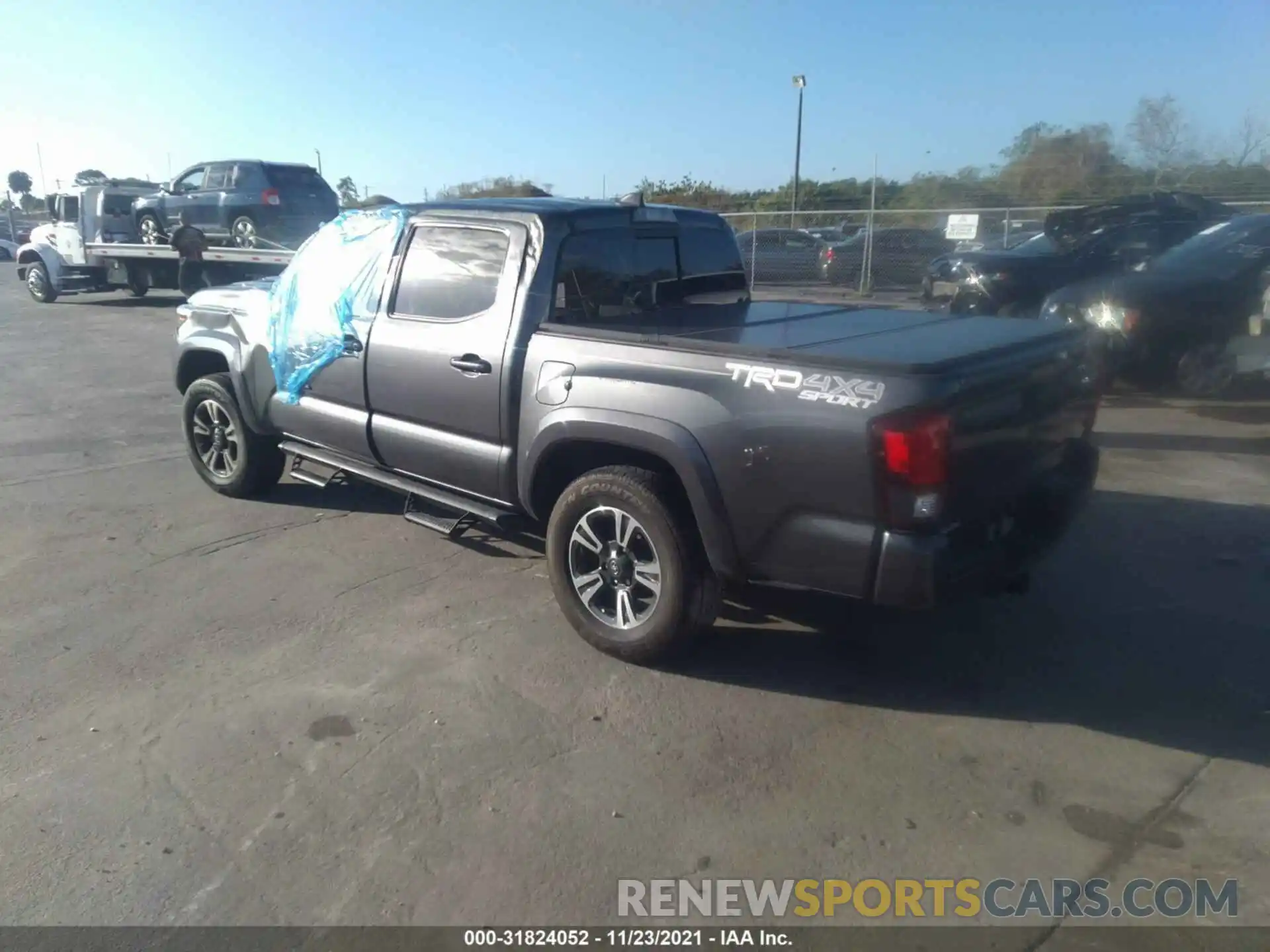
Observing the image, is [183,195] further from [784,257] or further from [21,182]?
[21,182]

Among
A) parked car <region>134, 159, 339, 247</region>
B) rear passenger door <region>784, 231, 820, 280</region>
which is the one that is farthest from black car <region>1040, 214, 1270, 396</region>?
parked car <region>134, 159, 339, 247</region>

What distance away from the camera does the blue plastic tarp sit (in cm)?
545

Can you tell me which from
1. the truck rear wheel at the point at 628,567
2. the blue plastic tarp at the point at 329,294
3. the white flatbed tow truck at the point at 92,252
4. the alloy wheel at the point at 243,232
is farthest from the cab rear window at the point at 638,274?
the white flatbed tow truck at the point at 92,252

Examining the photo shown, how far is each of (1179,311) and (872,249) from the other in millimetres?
10845

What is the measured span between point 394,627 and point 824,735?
2133mm

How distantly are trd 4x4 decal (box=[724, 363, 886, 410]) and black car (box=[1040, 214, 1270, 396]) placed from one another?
731cm

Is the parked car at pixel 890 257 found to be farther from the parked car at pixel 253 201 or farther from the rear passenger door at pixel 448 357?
the rear passenger door at pixel 448 357

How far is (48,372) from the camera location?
12.8 meters

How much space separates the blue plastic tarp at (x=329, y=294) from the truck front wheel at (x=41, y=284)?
1972 cm

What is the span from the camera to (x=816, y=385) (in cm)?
357

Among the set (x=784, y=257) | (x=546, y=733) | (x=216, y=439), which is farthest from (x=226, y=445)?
(x=784, y=257)
